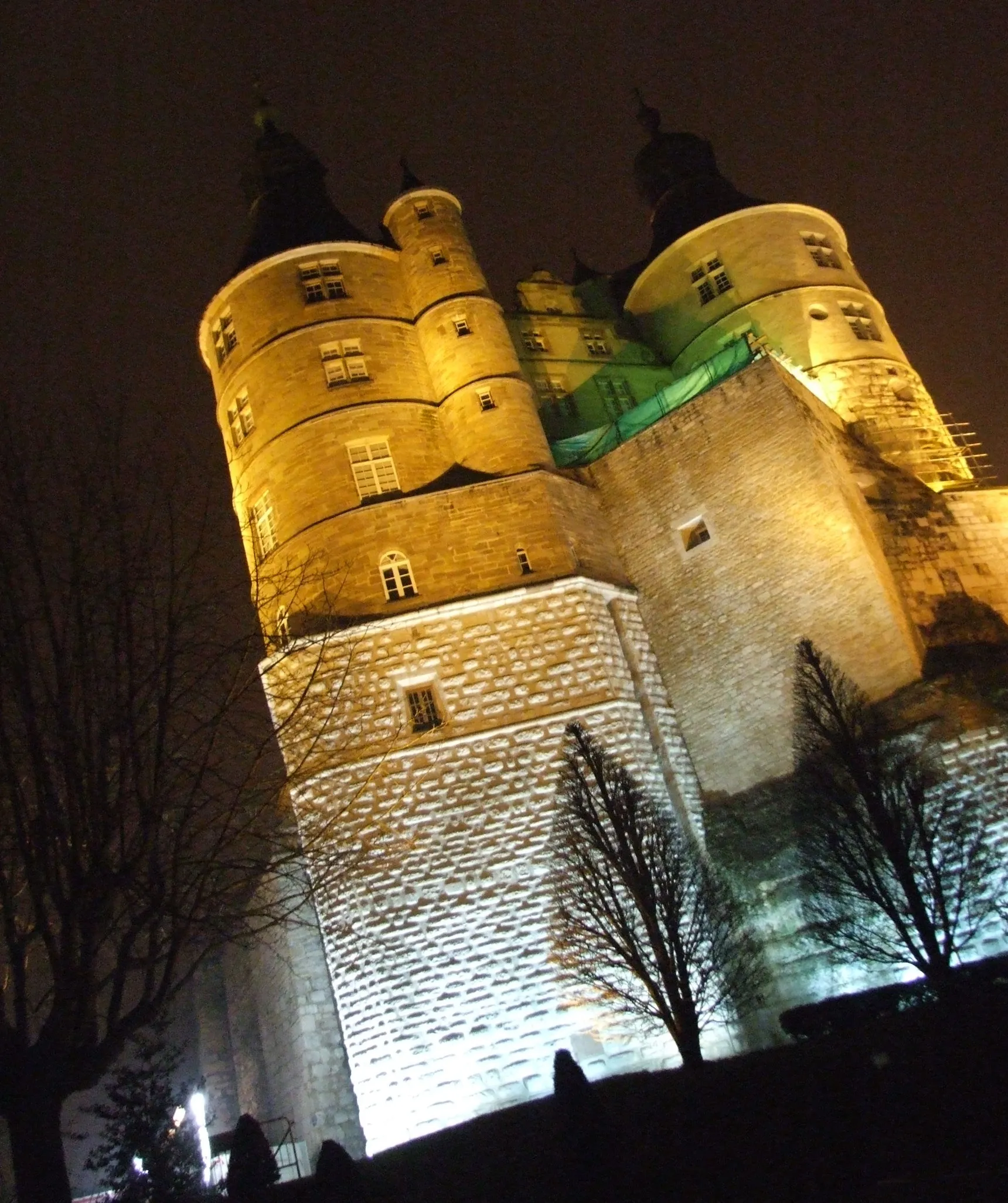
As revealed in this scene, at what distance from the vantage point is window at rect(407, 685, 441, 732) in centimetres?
1845

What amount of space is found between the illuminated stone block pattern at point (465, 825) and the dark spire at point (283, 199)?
10370 millimetres

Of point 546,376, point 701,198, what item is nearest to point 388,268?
point 546,376

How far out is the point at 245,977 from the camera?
A: 2620 cm

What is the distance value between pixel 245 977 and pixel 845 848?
1711 cm

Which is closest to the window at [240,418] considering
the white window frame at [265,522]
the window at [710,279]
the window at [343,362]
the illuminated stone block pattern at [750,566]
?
the white window frame at [265,522]

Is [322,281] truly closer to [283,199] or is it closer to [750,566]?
[283,199]

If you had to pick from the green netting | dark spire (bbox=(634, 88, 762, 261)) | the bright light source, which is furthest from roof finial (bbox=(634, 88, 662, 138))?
the bright light source

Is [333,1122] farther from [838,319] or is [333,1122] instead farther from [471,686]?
[838,319]

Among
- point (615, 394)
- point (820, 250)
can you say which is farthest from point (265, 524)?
point (820, 250)

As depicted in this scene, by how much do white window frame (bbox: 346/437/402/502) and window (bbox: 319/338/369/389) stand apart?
1.63m

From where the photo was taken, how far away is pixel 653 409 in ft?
76.6

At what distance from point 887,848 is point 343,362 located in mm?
14514

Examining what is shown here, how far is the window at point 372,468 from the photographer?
20906mm

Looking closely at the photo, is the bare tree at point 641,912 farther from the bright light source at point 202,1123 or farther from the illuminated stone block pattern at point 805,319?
the bright light source at point 202,1123
